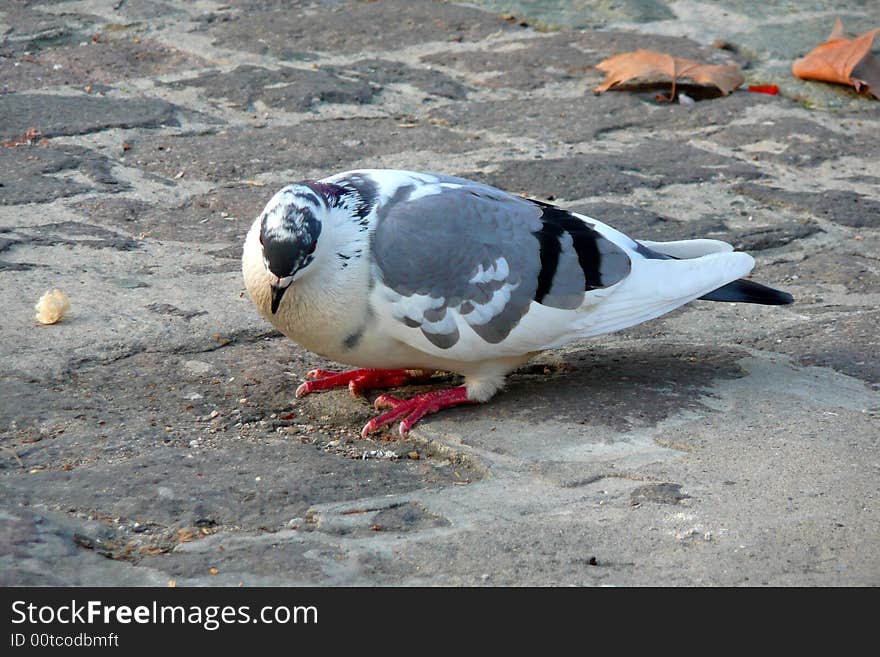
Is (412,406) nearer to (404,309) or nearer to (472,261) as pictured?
(404,309)

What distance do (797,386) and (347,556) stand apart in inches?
64.8

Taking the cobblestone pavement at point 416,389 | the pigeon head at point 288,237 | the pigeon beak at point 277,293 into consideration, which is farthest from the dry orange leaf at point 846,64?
the pigeon beak at point 277,293

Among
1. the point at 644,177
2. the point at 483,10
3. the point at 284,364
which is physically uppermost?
the point at 483,10

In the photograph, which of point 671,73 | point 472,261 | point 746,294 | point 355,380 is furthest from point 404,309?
point 671,73

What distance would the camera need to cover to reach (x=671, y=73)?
19.5 feet

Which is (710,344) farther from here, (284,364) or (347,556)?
(347,556)

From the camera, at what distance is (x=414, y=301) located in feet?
11.5

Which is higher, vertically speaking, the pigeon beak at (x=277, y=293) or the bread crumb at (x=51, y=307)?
the pigeon beak at (x=277, y=293)

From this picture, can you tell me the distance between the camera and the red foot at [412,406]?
11.6ft

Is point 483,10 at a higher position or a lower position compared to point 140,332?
higher

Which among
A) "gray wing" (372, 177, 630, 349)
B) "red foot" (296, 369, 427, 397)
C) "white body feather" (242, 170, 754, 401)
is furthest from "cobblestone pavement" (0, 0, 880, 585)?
"gray wing" (372, 177, 630, 349)

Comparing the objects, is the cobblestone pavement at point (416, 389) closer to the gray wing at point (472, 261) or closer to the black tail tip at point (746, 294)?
the black tail tip at point (746, 294)

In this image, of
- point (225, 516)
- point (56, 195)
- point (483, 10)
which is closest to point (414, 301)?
point (225, 516)

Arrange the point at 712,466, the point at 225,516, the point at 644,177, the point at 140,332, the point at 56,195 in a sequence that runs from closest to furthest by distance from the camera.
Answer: the point at 225,516 → the point at 712,466 → the point at 140,332 → the point at 56,195 → the point at 644,177
